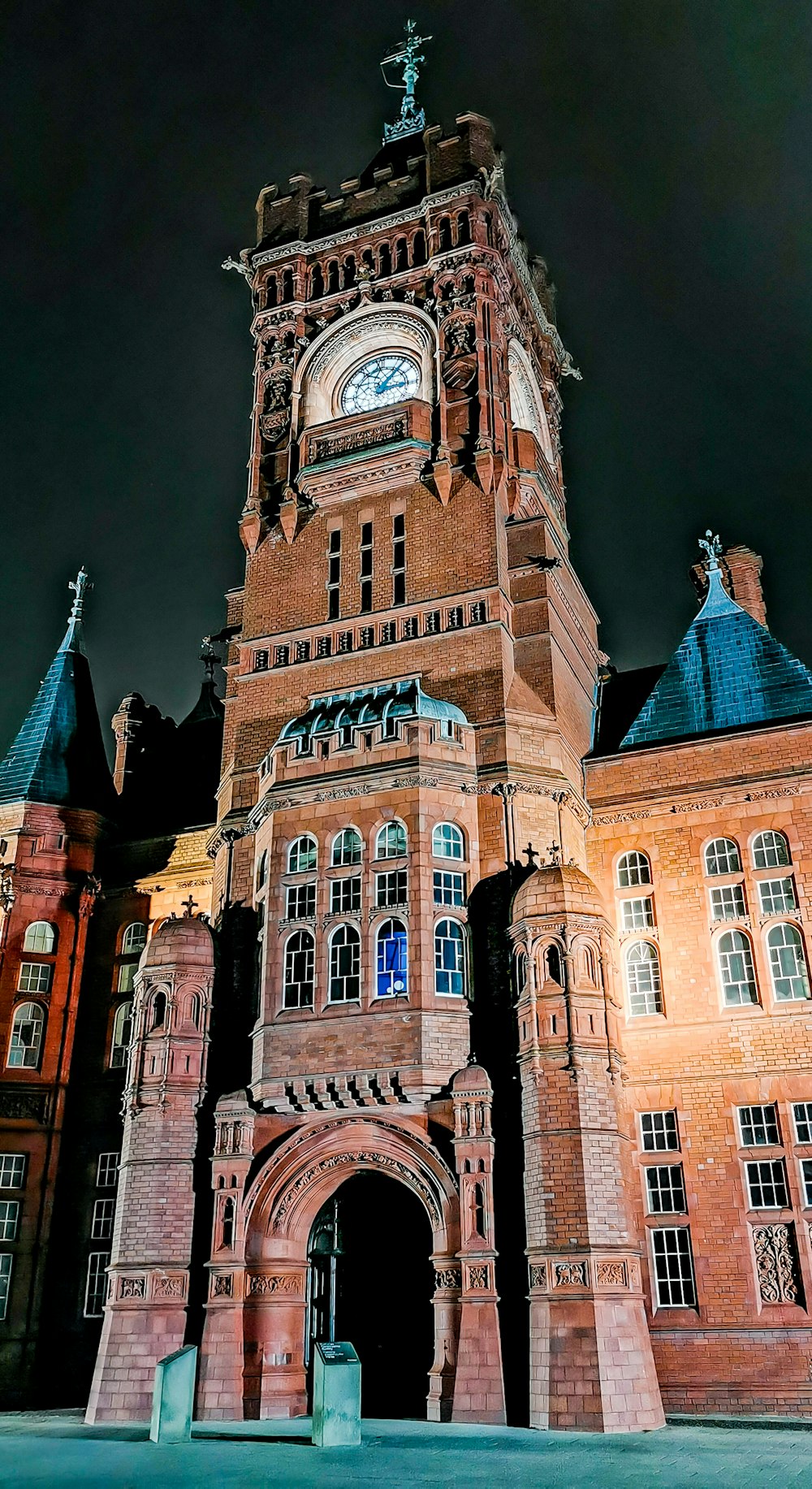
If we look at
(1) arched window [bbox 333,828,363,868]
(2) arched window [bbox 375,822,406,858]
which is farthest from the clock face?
(2) arched window [bbox 375,822,406,858]

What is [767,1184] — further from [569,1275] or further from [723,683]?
[723,683]

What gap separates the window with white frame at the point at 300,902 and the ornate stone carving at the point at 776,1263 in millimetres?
12898

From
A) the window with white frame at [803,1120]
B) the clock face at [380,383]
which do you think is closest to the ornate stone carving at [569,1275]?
the window with white frame at [803,1120]

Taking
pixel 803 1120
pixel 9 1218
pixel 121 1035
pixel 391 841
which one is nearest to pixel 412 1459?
pixel 803 1120

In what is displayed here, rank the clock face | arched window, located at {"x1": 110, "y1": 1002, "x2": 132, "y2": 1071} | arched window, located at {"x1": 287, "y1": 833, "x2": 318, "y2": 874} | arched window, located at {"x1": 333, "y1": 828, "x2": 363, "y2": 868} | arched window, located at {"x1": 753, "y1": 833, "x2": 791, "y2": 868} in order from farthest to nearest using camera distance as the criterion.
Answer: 1. the clock face
2. arched window, located at {"x1": 110, "y1": 1002, "x2": 132, "y2": 1071}
3. arched window, located at {"x1": 753, "y1": 833, "x2": 791, "y2": 868}
4. arched window, located at {"x1": 287, "y1": 833, "x2": 318, "y2": 874}
5. arched window, located at {"x1": 333, "y1": 828, "x2": 363, "y2": 868}

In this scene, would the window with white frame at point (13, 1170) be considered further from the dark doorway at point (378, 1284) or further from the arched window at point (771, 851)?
the arched window at point (771, 851)

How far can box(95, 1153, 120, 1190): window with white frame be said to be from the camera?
117 feet

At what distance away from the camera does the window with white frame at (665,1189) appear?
99.2 feet

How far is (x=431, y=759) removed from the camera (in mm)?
32156

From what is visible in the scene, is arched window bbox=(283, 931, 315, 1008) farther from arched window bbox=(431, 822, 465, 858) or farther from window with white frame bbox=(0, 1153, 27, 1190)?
window with white frame bbox=(0, 1153, 27, 1190)

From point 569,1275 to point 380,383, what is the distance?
29.2 m

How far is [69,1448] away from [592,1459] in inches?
359

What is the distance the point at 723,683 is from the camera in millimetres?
37250

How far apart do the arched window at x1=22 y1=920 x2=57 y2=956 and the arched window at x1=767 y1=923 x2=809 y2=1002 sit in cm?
2096
